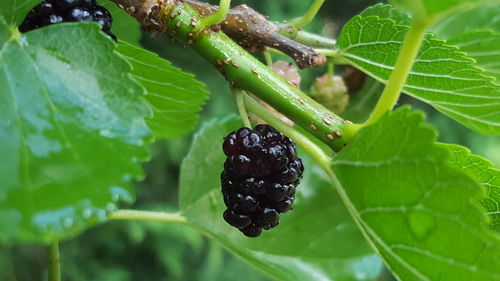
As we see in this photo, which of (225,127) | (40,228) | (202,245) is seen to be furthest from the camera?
(202,245)

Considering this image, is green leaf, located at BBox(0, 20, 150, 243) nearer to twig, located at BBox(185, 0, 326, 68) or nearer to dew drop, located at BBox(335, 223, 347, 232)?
twig, located at BBox(185, 0, 326, 68)

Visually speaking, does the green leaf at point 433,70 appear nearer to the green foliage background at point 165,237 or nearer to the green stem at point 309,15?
the green stem at point 309,15

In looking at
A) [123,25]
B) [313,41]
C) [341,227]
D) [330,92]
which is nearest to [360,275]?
[341,227]

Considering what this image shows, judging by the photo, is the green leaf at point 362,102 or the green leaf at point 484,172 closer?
the green leaf at point 484,172

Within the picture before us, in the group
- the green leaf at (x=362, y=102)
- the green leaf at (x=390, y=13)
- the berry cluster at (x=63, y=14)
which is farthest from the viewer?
the green leaf at (x=362, y=102)

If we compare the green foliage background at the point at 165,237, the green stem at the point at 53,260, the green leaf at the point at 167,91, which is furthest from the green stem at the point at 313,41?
the green foliage background at the point at 165,237

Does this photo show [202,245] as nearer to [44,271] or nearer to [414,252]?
[44,271]

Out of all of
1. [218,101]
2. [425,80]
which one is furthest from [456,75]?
[218,101]
